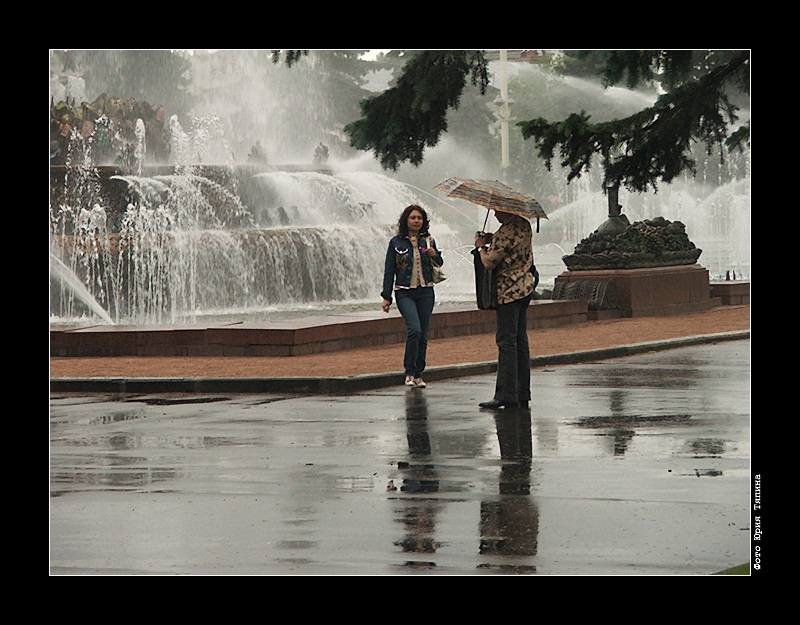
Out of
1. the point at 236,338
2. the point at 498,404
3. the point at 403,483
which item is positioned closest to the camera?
the point at 403,483

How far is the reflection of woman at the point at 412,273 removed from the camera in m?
14.9

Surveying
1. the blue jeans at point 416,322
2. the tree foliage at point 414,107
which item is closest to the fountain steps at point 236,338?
the tree foliage at point 414,107

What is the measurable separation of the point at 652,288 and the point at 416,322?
1366cm

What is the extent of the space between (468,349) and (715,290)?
1215 cm

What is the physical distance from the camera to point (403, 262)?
15031mm

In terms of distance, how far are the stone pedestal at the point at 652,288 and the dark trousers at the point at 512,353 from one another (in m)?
13.9

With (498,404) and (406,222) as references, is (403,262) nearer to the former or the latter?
(406,222)

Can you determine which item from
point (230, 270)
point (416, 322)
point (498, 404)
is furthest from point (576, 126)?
point (230, 270)

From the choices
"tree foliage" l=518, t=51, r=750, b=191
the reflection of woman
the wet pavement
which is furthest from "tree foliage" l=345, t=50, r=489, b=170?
the wet pavement

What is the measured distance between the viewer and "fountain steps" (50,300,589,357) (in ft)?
61.4

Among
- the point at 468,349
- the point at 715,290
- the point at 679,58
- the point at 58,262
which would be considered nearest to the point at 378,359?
the point at 468,349

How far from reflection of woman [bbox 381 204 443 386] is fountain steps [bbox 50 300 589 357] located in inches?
148

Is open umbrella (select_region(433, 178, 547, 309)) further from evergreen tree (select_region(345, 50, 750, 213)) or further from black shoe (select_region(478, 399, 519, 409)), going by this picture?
evergreen tree (select_region(345, 50, 750, 213))
